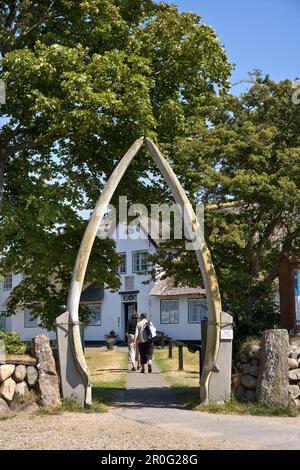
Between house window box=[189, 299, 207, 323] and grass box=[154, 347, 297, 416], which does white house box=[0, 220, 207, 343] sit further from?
grass box=[154, 347, 297, 416]

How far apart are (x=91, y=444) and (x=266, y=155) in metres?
6.95

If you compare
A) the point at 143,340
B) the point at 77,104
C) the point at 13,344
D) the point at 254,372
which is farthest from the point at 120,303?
the point at 254,372

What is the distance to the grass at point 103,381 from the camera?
11.6m

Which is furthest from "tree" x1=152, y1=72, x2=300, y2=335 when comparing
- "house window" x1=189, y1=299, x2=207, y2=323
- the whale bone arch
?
"house window" x1=189, y1=299, x2=207, y2=323

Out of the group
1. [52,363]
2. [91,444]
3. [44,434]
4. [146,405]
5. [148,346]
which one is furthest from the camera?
[148,346]

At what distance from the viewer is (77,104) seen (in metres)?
15.4

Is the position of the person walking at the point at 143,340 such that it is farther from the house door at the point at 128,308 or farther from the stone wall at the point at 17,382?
the house door at the point at 128,308

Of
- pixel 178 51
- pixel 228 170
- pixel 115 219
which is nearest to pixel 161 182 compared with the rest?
pixel 115 219

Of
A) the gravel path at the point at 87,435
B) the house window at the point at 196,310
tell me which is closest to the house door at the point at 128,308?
the house window at the point at 196,310

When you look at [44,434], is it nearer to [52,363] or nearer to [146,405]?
[52,363]

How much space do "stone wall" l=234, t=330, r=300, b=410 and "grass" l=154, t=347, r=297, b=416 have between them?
0.89 ft

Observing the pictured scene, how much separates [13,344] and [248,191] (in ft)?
17.4

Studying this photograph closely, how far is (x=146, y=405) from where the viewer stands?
12.9m

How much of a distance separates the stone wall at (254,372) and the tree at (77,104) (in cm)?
588
